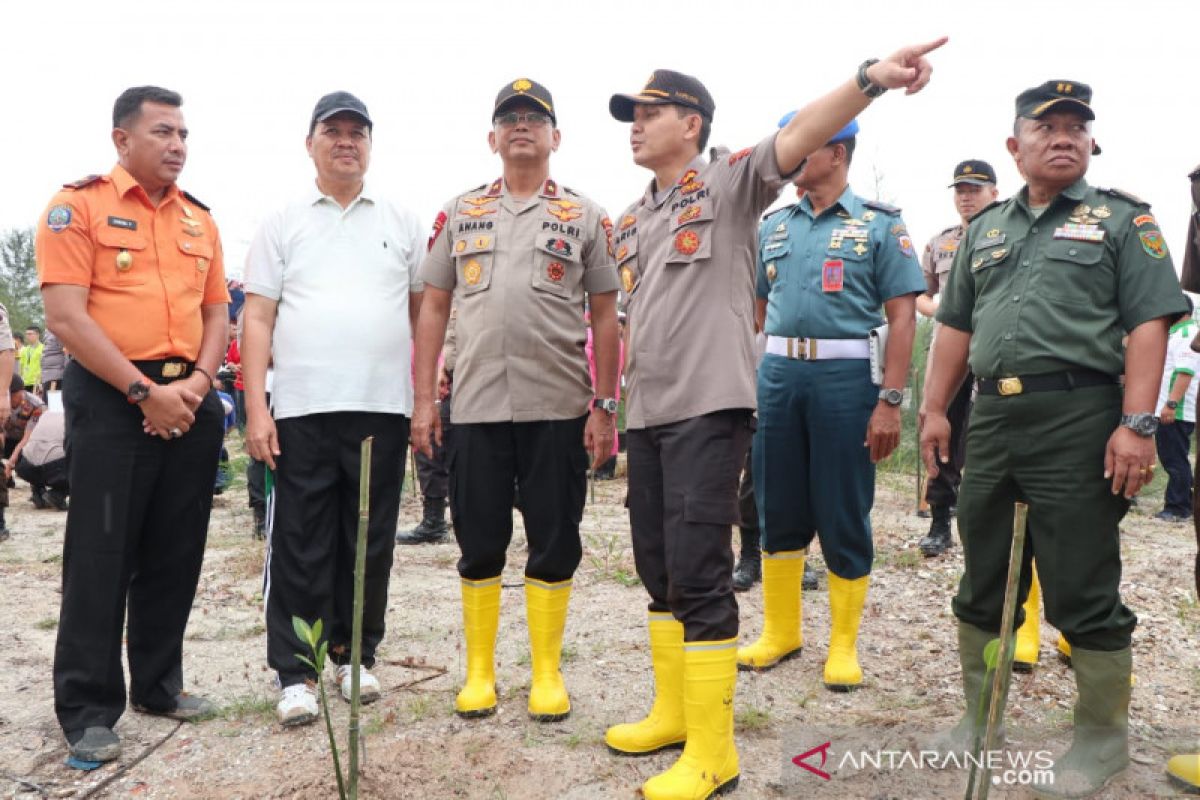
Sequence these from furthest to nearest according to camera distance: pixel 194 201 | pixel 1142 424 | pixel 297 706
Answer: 1. pixel 194 201
2. pixel 297 706
3. pixel 1142 424

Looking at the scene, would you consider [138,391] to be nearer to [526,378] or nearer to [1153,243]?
[526,378]

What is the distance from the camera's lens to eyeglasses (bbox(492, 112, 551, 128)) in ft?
10.3

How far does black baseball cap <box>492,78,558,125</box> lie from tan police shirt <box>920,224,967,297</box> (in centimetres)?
318

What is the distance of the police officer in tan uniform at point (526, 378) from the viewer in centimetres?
311

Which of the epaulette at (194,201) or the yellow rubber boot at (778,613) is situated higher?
the epaulette at (194,201)

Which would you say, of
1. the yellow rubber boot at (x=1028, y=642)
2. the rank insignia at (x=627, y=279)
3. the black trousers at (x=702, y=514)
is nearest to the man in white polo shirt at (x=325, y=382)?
the rank insignia at (x=627, y=279)

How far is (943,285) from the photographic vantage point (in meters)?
5.11

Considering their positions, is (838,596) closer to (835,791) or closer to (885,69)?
(835,791)

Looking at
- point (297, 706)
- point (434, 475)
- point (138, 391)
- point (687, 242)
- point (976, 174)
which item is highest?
point (976, 174)

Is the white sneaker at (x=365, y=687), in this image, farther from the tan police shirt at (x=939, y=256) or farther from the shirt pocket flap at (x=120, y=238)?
the tan police shirt at (x=939, y=256)

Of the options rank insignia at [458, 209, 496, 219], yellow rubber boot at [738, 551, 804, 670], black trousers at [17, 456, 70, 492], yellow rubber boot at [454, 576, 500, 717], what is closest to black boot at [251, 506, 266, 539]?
black trousers at [17, 456, 70, 492]

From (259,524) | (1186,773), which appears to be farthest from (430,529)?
(1186,773)

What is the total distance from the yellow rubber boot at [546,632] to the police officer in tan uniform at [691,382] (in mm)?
→ 371

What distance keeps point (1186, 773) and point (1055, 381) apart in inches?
47.7
